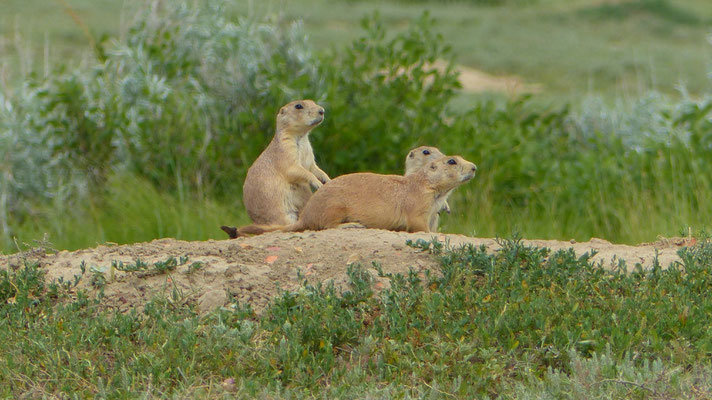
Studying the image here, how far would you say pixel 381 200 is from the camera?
6520mm

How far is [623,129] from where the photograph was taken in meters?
10.9

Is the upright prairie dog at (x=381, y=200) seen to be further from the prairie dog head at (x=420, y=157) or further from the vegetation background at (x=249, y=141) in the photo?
the vegetation background at (x=249, y=141)

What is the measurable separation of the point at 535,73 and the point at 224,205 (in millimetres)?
11875

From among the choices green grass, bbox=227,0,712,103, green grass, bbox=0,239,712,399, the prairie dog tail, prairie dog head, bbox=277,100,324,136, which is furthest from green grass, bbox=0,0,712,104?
green grass, bbox=0,239,712,399

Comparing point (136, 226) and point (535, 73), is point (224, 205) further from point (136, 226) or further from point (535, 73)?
point (535, 73)

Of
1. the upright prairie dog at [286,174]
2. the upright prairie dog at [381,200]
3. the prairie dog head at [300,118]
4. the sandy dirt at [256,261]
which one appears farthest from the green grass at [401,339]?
the prairie dog head at [300,118]

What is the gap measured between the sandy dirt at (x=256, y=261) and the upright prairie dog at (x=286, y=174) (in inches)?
26.0

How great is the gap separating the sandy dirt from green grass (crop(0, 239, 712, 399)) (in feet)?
0.43

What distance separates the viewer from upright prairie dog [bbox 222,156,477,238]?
6.45 metres

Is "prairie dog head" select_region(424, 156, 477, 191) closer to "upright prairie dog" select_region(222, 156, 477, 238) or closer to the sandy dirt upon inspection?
"upright prairie dog" select_region(222, 156, 477, 238)

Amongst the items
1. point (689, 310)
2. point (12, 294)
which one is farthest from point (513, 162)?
point (12, 294)

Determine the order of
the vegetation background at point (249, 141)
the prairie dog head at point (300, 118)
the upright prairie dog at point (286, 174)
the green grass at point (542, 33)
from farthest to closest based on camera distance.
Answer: the green grass at point (542, 33) < the vegetation background at point (249, 141) < the prairie dog head at point (300, 118) < the upright prairie dog at point (286, 174)

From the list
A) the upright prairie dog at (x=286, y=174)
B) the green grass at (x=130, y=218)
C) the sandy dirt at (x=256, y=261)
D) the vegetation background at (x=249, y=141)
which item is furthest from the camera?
the vegetation background at (x=249, y=141)

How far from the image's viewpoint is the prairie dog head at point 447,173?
262 inches
